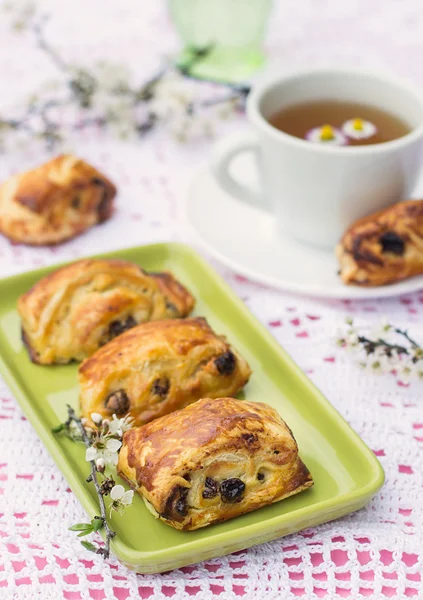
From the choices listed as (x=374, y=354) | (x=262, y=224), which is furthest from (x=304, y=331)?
(x=262, y=224)

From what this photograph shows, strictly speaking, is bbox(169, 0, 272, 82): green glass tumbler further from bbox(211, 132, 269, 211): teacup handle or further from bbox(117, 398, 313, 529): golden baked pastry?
bbox(117, 398, 313, 529): golden baked pastry

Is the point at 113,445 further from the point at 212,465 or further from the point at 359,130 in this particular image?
the point at 359,130

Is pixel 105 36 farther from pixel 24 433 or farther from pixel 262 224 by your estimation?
pixel 24 433

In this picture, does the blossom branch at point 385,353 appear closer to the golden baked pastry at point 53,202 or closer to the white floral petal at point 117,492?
the white floral petal at point 117,492

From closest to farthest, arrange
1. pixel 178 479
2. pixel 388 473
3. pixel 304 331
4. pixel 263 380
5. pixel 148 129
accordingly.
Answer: pixel 178 479, pixel 388 473, pixel 263 380, pixel 304 331, pixel 148 129

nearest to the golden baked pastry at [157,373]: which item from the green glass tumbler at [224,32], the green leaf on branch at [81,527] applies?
the green leaf on branch at [81,527]
